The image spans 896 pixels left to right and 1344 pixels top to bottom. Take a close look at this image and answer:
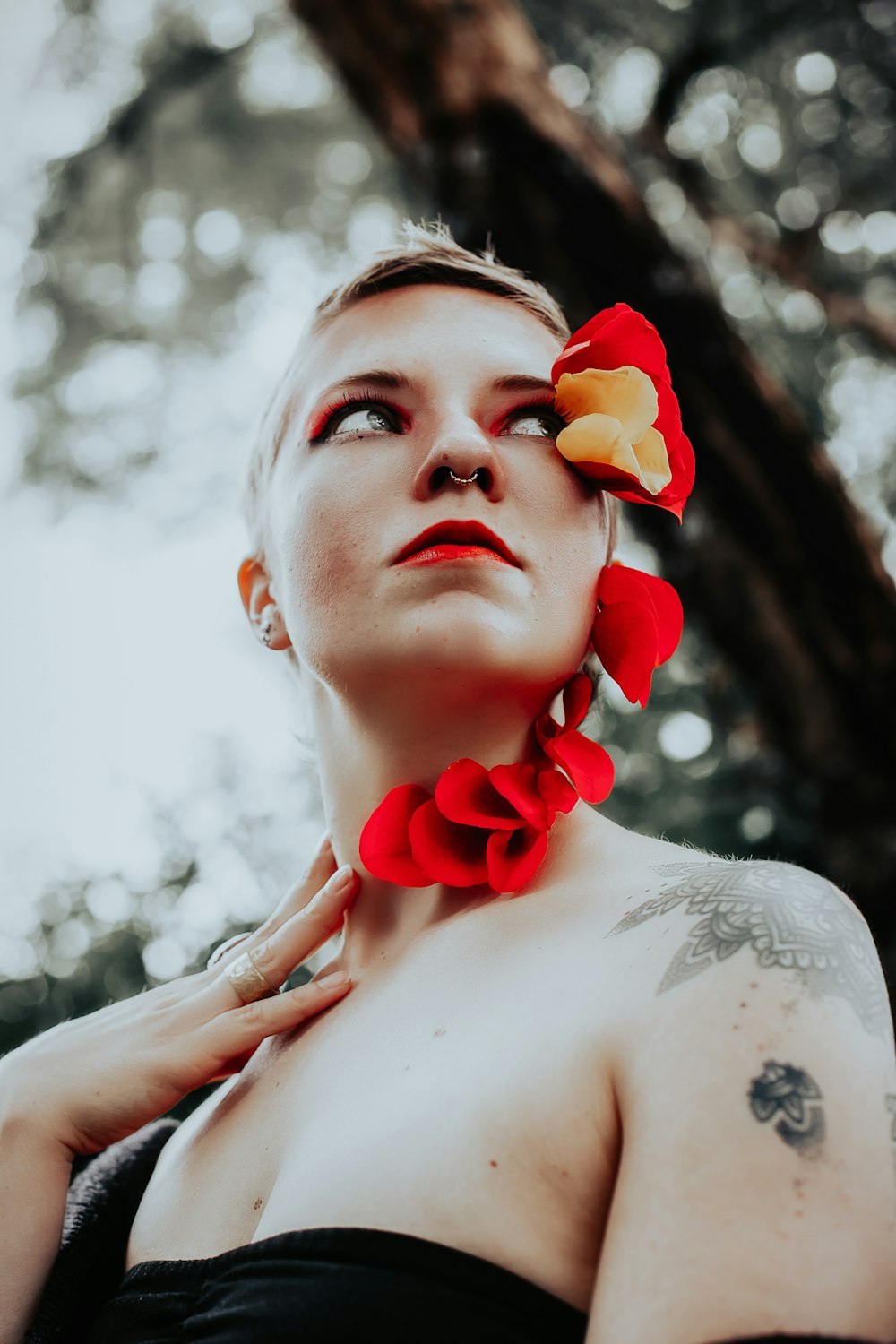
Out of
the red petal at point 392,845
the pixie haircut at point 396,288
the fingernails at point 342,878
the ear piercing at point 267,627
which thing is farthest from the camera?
the ear piercing at point 267,627

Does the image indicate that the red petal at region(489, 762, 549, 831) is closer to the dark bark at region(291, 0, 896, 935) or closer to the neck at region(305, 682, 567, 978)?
the neck at region(305, 682, 567, 978)

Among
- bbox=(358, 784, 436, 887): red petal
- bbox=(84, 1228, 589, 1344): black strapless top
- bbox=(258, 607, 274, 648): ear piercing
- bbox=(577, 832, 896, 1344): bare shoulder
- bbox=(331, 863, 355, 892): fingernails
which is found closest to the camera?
bbox=(577, 832, 896, 1344): bare shoulder

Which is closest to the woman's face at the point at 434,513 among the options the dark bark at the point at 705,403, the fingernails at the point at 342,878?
the fingernails at the point at 342,878

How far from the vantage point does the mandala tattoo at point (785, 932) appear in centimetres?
114

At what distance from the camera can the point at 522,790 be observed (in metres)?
1.83

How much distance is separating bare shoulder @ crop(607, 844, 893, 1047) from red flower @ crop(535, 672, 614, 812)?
39 cm

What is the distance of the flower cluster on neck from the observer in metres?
1.79

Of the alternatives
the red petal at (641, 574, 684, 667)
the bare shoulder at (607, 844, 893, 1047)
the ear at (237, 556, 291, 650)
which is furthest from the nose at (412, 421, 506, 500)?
the bare shoulder at (607, 844, 893, 1047)

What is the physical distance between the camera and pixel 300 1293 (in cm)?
122

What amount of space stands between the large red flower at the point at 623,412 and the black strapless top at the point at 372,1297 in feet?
4.24

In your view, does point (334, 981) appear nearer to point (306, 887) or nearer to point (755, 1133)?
point (306, 887)

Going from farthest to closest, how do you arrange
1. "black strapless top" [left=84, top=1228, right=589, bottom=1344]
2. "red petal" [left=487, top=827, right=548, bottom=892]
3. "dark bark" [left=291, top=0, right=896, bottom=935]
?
"dark bark" [left=291, top=0, right=896, bottom=935]
"red petal" [left=487, top=827, right=548, bottom=892]
"black strapless top" [left=84, top=1228, right=589, bottom=1344]

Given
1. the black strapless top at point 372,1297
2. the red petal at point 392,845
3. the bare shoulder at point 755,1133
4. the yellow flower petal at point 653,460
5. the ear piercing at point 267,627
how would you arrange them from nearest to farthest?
the bare shoulder at point 755,1133
the black strapless top at point 372,1297
the red petal at point 392,845
the yellow flower petal at point 653,460
the ear piercing at point 267,627

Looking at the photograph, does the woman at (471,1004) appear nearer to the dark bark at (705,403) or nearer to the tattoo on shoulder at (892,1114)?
the tattoo on shoulder at (892,1114)
